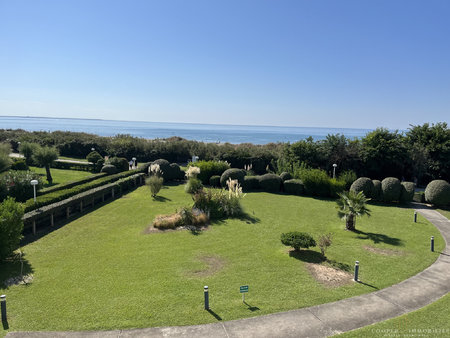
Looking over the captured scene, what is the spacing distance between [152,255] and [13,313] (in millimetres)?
4333

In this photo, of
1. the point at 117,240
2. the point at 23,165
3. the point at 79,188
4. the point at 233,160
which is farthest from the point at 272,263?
the point at 23,165

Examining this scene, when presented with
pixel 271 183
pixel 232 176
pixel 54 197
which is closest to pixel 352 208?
pixel 271 183

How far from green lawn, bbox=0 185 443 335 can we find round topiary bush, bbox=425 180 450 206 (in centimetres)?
341

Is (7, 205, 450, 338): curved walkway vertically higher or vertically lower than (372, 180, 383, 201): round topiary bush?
lower

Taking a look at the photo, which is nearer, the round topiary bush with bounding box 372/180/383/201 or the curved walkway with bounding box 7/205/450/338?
the curved walkway with bounding box 7/205/450/338

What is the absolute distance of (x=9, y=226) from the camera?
944 cm

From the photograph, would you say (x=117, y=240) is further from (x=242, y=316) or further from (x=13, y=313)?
(x=242, y=316)

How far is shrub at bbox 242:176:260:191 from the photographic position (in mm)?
22734

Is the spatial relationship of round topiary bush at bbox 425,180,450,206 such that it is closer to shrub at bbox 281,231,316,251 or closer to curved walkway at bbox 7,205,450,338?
curved walkway at bbox 7,205,450,338

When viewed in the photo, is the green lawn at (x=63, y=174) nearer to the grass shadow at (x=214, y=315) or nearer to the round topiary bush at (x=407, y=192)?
the grass shadow at (x=214, y=315)

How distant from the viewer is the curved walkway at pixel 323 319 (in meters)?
6.25

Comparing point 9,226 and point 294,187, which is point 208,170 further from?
point 9,226

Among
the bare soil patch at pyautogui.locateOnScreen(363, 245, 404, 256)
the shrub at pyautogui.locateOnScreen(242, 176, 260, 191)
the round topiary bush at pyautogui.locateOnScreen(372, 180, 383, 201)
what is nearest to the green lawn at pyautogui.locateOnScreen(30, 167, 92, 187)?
the shrub at pyautogui.locateOnScreen(242, 176, 260, 191)

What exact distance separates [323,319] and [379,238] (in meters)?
7.32
